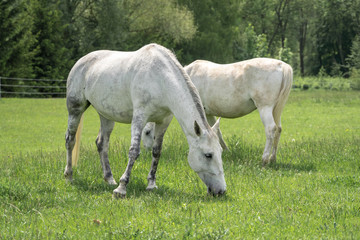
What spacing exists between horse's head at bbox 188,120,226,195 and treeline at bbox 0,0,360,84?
80.4 feet

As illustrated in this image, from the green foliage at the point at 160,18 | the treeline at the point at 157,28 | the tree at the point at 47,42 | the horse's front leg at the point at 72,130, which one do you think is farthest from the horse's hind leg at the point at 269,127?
the green foliage at the point at 160,18

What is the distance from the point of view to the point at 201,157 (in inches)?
245

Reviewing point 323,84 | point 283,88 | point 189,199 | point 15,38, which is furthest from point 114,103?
point 323,84

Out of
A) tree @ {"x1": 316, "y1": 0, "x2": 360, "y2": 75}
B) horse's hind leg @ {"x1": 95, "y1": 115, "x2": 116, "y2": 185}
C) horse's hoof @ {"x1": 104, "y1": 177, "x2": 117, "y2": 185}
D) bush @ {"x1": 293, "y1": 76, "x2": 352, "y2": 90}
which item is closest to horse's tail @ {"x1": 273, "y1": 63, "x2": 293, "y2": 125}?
horse's hind leg @ {"x1": 95, "y1": 115, "x2": 116, "y2": 185}

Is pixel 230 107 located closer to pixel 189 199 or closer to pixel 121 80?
pixel 121 80

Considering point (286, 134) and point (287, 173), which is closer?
point (287, 173)

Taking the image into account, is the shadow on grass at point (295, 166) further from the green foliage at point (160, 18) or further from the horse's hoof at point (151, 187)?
the green foliage at point (160, 18)

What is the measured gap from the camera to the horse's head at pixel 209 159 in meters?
6.17

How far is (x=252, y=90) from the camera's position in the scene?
9305 mm

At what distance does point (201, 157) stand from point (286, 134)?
33.8ft

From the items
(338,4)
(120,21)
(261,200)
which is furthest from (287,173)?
(338,4)

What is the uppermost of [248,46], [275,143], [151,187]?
[151,187]

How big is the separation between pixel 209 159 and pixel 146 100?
3.95 feet

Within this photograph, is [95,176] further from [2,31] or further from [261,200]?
[2,31]
